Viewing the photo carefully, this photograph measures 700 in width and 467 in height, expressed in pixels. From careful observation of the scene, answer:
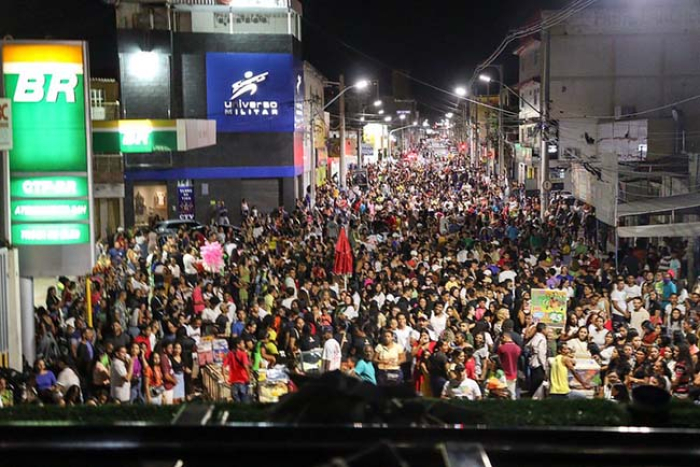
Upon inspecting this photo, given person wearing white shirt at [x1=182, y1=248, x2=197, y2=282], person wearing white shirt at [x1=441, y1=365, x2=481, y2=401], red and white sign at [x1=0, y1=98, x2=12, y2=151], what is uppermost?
red and white sign at [x1=0, y1=98, x2=12, y2=151]

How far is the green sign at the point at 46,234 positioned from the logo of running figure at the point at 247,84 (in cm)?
2734

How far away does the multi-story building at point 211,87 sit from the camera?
38188mm

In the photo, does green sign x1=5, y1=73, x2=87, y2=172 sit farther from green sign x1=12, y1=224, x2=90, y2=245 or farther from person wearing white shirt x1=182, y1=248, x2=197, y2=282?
person wearing white shirt x1=182, y1=248, x2=197, y2=282

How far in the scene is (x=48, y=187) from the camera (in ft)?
38.9

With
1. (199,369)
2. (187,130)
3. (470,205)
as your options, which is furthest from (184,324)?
Result: (470,205)

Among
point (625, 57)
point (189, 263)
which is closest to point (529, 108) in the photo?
point (625, 57)

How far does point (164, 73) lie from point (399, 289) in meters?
25.8

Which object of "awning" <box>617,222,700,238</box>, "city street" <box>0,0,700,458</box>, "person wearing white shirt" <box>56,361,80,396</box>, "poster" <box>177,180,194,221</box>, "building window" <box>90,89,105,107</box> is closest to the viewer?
"city street" <box>0,0,700,458</box>

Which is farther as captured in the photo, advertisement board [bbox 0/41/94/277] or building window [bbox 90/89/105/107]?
building window [bbox 90/89/105/107]

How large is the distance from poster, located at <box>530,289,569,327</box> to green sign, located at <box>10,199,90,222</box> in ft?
22.0

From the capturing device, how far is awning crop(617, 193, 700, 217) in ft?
65.7

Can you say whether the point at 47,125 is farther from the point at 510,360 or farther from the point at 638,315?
the point at 638,315

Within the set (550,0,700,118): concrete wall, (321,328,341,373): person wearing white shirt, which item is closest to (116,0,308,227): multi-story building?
(550,0,700,118): concrete wall

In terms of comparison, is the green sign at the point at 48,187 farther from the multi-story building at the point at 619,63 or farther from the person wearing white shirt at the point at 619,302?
the multi-story building at the point at 619,63
